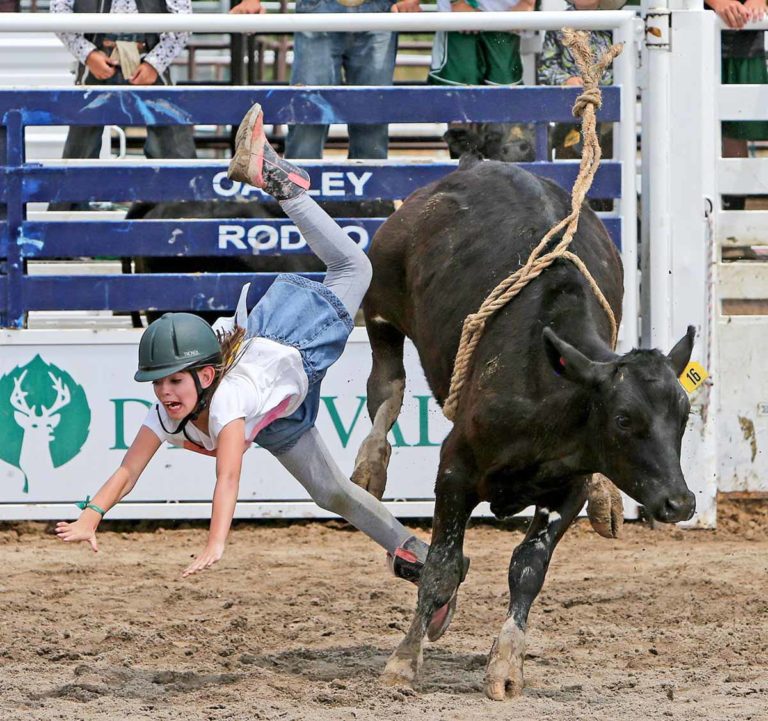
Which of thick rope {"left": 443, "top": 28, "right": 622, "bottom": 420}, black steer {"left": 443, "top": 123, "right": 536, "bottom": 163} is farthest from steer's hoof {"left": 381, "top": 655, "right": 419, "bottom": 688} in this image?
black steer {"left": 443, "top": 123, "right": 536, "bottom": 163}

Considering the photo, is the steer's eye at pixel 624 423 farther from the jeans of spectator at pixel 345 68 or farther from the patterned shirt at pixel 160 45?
the patterned shirt at pixel 160 45

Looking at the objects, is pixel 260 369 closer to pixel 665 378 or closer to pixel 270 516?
pixel 665 378

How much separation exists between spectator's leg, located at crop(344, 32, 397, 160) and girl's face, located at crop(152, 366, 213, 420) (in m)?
3.20

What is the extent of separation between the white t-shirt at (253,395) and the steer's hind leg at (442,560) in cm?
64

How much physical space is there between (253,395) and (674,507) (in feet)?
4.60

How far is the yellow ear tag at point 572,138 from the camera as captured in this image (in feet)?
25.0

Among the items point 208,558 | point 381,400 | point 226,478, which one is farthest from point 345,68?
point 208,558

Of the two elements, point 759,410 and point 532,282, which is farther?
point 759,410

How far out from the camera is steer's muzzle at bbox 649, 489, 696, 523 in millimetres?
4289

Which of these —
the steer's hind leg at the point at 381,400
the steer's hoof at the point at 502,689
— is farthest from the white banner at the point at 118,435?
the steer's hoof at the point at 502,689

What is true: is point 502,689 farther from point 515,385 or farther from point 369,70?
point 369,70

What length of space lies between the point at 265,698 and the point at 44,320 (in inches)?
177

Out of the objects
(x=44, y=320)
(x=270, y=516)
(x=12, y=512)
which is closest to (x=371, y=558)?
(x=270, y=516)

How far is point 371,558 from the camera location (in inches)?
267
